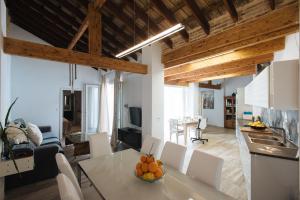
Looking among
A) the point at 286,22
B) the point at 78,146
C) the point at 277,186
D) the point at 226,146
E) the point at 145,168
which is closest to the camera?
the point at 145,168

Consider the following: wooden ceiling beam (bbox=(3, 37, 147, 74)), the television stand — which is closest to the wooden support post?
wooden ceiling beam (bbox=(3, 37, 147, 74))

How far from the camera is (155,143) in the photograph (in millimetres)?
2521

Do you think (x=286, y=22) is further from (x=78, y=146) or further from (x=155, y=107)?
(x=78, y=146)

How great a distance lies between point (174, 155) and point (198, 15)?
2.51m

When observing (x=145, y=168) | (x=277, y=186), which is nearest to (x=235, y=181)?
(x=277, y=186)

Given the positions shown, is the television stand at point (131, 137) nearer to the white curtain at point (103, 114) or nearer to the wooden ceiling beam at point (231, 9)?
the white curtain at point (103, 114)

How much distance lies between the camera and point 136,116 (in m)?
5.18

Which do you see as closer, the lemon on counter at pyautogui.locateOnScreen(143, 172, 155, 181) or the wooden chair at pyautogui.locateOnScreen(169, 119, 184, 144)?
the lemon on counter at pyautogui.locateOnScreen(143, 172, 155, 181)

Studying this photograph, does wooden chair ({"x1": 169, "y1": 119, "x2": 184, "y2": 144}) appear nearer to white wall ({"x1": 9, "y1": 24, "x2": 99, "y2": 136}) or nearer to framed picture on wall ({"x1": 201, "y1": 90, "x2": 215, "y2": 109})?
white wall ({"x1": 9, "y1": 24, "x2": 99, "y2": 136})

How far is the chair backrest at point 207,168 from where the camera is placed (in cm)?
158

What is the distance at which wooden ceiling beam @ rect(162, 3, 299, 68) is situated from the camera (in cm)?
217

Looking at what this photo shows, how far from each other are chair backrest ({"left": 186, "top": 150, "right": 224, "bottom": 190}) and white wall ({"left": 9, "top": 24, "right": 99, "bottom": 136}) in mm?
5752

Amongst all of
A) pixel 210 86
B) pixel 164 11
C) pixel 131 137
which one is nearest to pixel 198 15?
pixel 164 11

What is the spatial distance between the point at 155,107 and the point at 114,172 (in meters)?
2.57
